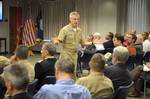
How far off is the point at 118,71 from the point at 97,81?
30.6 inches

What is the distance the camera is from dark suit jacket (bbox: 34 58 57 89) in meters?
4.83

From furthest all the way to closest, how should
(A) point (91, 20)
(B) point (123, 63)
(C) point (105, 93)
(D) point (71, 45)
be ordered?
(A) point (91, 20) → (D) point (71, 45) → (B) point (123, 63) → (C) point (105, 93)

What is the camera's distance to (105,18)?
15.1 meters

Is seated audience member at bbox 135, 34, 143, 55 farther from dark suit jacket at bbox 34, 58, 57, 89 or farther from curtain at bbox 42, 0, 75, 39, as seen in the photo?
curtain at bbox 42, 0, 75, 39

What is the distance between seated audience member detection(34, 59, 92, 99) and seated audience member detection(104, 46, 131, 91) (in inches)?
53.4

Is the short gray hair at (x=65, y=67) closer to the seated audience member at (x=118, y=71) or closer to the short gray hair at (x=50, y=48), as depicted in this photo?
the seated audience member at (x=118, y=71)

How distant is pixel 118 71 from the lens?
425 centimetres

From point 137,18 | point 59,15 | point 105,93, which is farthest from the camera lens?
point 59,15

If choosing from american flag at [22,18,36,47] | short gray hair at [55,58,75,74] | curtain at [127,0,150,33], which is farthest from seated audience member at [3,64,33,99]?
american flag at [22,18,36,47]

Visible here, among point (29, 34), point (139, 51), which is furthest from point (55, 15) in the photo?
point (139, 51)

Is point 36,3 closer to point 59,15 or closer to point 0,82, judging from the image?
point 59,15

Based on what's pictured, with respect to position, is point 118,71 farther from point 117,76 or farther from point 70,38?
point 70,38

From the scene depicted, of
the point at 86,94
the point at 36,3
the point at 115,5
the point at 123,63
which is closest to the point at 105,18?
the point at 115,5

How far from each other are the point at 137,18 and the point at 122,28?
2.95ft
